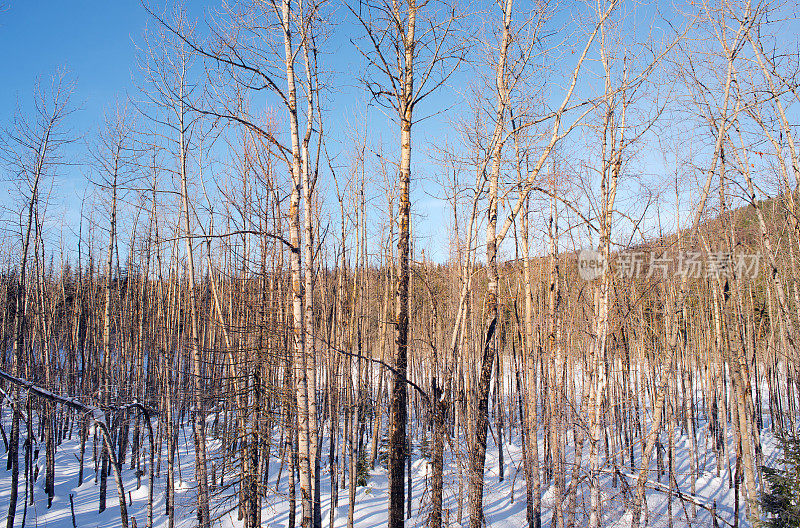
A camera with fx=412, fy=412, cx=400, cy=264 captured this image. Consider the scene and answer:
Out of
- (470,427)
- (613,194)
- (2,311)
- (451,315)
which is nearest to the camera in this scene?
(613,194)

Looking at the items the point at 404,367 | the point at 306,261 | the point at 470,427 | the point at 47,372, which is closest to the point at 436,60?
the point at 306,261

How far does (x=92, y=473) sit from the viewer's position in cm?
1228

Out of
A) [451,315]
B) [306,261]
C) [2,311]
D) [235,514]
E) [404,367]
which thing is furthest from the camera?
[2,311]

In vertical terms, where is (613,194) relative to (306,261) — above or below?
above

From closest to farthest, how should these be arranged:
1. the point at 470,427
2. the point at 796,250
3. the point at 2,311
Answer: the point at 470,427
the point at 796,250
the point at 2,311

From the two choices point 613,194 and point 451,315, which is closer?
point 613,194

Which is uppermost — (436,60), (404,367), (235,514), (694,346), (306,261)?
(436,60)

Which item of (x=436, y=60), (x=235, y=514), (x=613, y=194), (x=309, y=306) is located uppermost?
(x=436, y=60)

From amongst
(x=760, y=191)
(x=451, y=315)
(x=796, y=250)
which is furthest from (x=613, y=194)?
(x=451, y=315)

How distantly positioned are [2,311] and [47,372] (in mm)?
5859

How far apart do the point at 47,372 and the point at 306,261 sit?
10.1 meters

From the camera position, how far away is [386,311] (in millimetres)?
12180

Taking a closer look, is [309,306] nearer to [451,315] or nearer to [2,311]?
[451,315]

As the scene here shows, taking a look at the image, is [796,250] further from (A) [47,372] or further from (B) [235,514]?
(A) [47,372]
